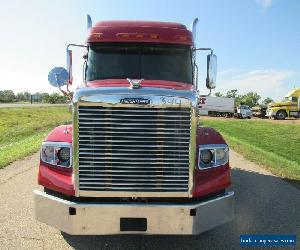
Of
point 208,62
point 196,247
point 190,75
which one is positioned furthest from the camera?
point 208,62

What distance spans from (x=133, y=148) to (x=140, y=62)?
243cm

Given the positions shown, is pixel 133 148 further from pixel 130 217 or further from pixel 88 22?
pixel 88 22

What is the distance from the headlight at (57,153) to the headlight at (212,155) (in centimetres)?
173

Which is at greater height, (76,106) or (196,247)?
(76,106)

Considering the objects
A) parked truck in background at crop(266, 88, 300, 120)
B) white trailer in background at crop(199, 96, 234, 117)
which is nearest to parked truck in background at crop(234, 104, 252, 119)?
white trailer in background at crop(199, 96, 234, 117)

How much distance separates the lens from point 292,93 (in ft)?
179

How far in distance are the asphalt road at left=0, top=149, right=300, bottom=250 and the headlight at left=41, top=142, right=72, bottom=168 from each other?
1.16 m

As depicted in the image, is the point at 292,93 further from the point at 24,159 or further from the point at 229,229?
the point at 229,229

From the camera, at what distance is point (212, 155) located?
5.78m

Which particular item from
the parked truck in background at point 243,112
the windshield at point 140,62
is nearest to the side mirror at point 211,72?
the windshield at point 140,62

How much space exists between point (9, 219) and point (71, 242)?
1446 mm

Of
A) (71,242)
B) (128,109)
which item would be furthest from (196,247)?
(128,109)

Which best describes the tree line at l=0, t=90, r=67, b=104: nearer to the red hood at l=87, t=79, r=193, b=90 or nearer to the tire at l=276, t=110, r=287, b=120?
the tire at l=276, t=110, r=287, b=120

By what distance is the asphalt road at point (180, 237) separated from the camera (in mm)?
5941
